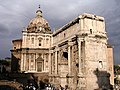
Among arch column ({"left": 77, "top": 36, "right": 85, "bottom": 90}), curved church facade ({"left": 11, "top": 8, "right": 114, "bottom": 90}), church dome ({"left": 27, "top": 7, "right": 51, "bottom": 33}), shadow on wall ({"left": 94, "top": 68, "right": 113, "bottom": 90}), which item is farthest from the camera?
church dome ({"left": 27, "top": 7, "right": 51, "bottom": 33})

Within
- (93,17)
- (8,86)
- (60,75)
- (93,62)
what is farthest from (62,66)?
(8,86)

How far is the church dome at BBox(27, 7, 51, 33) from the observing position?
5153 centimetres

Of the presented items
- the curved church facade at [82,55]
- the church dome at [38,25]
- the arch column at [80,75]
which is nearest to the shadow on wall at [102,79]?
the curved church facade at [82,55]

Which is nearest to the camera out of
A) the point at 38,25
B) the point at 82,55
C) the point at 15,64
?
the point at 82,55

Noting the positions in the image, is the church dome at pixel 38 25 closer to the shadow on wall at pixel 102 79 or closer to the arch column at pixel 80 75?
the arch column at pixel 80 75

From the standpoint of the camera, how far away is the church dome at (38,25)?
51525 mm

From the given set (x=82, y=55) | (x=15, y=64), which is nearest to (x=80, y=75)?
(x=82, y=55)

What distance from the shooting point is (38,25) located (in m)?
52.2

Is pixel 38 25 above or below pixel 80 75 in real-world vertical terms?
above

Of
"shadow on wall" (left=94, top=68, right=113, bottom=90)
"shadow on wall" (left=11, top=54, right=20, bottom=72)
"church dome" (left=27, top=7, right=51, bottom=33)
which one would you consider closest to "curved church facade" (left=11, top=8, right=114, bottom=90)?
"shadow on wall" (left=94, top=68, right=113, bottom=90)

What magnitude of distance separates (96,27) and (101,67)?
5.91 m

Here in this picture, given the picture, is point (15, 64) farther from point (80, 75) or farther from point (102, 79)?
point (102, 79)

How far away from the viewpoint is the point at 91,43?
30.9 m

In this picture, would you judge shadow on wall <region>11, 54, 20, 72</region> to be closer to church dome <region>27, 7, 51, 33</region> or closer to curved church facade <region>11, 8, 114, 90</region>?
church dome <region>27, 7, 51, 33</region>
